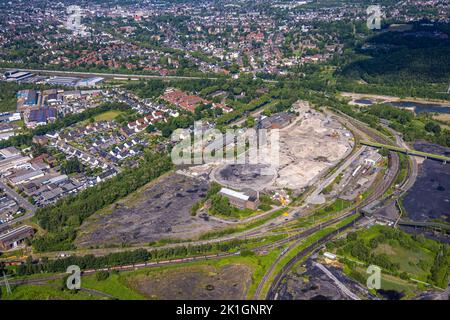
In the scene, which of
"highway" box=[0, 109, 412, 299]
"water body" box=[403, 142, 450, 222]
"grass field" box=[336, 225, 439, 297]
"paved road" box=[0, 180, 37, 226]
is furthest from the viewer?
"paved road" box=[0, 180, 37, 226]

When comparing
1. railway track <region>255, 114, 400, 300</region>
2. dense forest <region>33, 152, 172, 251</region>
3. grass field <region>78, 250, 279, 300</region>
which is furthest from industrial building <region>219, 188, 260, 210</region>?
dense forest <region>33, 152, 172, 251</region>

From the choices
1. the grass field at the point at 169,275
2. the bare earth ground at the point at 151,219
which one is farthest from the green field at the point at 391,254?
the bare earth ground at the point at 151,219

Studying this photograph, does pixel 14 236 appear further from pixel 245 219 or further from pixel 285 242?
pixel 285 242

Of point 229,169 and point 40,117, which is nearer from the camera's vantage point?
point 229,169

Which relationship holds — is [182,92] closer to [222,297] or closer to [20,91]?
[20,91]

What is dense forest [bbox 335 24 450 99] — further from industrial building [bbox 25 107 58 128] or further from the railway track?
industrial building [bbox 25 107 58 128]

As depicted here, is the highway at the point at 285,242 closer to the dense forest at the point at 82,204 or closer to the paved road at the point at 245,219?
the paved road at the point at 245,219

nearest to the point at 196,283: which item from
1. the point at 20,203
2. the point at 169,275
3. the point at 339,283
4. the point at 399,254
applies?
the point at 169,275
